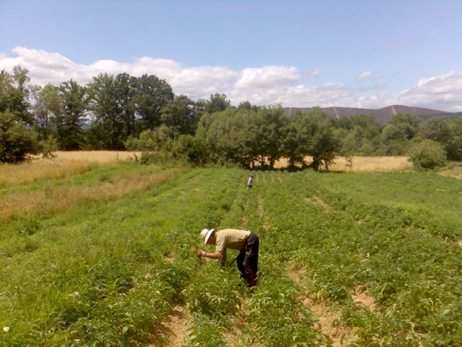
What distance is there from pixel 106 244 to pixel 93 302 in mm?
3146

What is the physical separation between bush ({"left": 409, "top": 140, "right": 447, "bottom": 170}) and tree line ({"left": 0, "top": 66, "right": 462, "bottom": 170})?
124mm

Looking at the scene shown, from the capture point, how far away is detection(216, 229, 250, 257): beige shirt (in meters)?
6.05

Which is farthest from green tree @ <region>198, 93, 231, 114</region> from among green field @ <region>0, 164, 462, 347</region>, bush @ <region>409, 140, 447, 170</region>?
green field @ <region>0, 164, 462, 347</region>

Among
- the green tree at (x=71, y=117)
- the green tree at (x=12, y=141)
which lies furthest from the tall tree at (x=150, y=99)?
the green tree at (x=12, y=141)

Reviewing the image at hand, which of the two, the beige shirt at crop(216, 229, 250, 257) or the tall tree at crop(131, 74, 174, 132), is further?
the tall tree at crop(131, 74, 174, 132)

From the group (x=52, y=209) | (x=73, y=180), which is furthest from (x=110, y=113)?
(x=52, y=209)

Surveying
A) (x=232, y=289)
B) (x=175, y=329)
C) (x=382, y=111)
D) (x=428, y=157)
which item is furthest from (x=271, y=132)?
(x=382, y=111)

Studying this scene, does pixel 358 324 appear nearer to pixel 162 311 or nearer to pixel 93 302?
pixel 162 311

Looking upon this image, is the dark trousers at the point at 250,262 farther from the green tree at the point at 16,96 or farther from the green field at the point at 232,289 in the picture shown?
the green tree at the point at 16,96

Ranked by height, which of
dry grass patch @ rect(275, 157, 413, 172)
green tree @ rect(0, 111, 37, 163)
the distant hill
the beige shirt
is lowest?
dry grass patch @ rect(275, 157, 413, 172)

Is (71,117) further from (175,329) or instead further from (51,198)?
(175,329)

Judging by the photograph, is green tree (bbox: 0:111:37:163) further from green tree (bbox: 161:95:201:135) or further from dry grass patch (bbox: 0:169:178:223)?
green tree (bbox: 161:95:201:135)

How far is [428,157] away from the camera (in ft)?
135

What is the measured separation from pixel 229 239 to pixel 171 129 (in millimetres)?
47714
